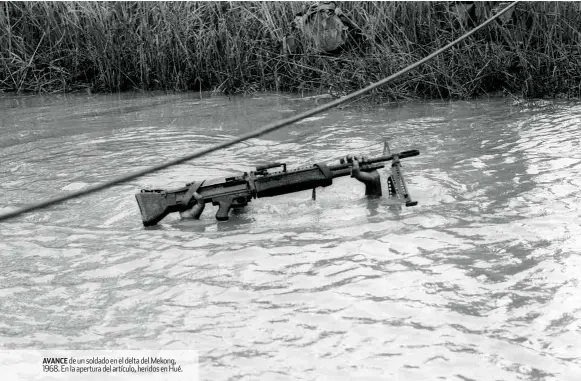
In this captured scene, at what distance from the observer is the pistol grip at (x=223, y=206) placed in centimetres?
623

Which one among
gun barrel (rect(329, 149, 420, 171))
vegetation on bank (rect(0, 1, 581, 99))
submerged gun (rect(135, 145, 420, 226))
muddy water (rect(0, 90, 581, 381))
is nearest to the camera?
muddy water (rect(0, 90, 581, 381))

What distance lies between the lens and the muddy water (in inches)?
165

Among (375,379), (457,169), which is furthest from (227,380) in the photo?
(457,169)

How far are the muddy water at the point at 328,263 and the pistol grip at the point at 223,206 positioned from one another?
0.29 feet

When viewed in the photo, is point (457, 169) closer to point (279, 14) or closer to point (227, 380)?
point (227, 380)

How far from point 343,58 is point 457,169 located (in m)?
3.84

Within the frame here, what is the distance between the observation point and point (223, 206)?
20.5 ft

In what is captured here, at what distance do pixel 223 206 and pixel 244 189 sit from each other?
0.21 metres

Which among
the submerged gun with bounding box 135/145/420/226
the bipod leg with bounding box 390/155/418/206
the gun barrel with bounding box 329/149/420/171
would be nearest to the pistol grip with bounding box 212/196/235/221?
the submerged gun with bounding box 135/145/420/226

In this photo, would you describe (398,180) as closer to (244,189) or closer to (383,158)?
(383,158)

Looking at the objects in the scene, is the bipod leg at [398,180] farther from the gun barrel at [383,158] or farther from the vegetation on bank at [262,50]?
the vegetation on bank at [262,50]

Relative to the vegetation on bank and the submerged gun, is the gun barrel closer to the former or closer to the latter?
the submerged gun

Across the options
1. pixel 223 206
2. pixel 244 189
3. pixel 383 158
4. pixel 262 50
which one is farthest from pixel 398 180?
pixel 262 50

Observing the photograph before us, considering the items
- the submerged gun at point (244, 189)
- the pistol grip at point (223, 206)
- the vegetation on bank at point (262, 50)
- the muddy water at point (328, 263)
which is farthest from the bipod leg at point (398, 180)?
the vegetation on bank at point (262, 50)
